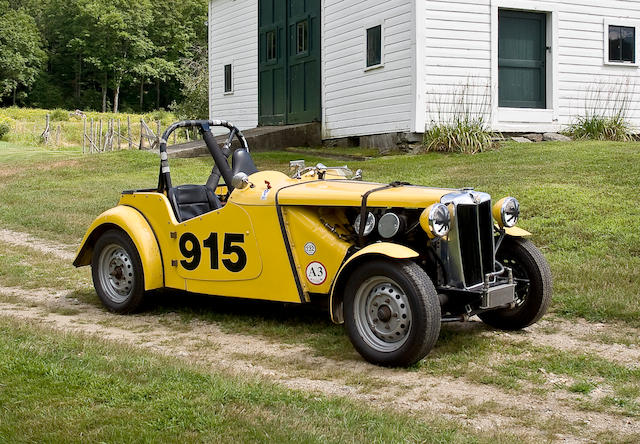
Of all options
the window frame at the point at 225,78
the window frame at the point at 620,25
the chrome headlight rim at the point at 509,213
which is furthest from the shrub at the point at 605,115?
the chrome headlight rim at the point at 509,213

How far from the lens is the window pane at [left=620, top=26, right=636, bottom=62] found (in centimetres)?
1906

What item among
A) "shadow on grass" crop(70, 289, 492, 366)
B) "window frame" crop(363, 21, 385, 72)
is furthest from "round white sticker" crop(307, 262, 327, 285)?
"window frame" crop(363, 21, 385, 72)

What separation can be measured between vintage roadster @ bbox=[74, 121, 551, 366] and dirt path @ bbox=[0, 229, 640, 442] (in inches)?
10.2

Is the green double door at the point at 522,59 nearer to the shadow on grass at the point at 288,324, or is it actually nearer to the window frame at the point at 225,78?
the window frame at the point at 225,78

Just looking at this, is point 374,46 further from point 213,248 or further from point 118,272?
point 213,248

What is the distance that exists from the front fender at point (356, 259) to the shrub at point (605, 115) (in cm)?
1391

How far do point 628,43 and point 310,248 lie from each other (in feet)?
51.9

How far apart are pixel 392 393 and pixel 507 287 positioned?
135 centimetres

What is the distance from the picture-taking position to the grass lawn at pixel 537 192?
746cm

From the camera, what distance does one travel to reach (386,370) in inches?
202

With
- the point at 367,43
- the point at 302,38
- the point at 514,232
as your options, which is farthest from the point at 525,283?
the point at 302,38

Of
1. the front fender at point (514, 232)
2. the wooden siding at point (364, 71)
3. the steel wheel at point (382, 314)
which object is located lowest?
the steel wheel at point (382, 314)

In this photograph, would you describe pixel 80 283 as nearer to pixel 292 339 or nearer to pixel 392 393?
pixel 292 339

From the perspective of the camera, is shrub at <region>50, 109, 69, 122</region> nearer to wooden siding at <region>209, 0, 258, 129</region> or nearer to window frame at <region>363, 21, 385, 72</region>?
wooden siding at <region>209, 0, 258, 129</region>
